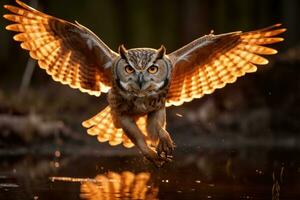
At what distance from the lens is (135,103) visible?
1026 centimetres

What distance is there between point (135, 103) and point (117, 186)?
92 centimetres

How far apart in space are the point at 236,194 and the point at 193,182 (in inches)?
36.2

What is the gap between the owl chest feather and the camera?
33.5ft

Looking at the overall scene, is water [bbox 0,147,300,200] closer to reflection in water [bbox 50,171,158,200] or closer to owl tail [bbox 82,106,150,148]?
reflection in water [bbox 50,171,158,200]

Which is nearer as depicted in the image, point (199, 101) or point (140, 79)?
point (140, 79)

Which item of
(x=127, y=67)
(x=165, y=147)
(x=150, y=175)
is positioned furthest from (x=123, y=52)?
(x=150, y=175)

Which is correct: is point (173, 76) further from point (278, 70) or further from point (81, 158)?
point (278, 70)

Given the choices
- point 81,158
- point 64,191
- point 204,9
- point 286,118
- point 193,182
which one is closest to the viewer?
point 64,191

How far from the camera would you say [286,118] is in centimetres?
1603

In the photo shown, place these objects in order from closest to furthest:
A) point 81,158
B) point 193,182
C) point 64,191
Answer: point 64,191, point 193,182, point 81,158

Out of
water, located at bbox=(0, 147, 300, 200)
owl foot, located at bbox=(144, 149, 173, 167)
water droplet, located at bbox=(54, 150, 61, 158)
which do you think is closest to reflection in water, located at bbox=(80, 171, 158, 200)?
water, located at bbox=(0, 147, 300, 200)

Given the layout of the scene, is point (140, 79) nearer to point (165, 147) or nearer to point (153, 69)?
point (153, 69)

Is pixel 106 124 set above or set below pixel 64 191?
above

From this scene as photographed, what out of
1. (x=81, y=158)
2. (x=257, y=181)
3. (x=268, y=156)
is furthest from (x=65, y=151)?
(x=257, y=181)
